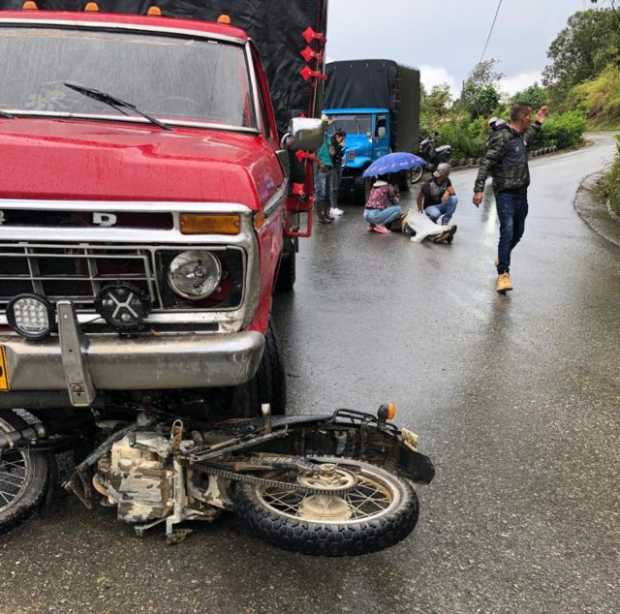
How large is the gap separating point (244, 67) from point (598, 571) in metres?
3.30

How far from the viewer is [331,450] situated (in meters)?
3.09

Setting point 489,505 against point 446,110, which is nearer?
point 489,505

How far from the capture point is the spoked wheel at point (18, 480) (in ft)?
9.16

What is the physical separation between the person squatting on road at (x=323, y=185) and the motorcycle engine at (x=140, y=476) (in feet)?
35.8

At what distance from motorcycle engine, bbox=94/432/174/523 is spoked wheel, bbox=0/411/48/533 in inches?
13.7

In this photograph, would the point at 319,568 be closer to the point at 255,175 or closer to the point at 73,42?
the point at 255,175

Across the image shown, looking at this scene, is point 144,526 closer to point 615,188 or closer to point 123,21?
point 123,21

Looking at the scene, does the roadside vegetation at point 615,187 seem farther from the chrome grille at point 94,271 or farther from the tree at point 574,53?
the tree at point 574,53

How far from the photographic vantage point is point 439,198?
1176 centimetres

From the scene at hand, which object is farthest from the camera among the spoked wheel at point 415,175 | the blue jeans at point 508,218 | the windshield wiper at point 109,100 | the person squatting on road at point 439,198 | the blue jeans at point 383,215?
the spoked wheel at point 415,175

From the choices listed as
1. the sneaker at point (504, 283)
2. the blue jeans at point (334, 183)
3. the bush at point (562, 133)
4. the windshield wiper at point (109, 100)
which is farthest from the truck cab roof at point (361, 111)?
the bush at point (562, 133)

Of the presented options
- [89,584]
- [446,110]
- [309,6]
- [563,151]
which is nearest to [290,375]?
[89,584]

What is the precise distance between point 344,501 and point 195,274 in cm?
112

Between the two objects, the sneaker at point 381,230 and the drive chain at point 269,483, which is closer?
the drive chain at point 269,483
